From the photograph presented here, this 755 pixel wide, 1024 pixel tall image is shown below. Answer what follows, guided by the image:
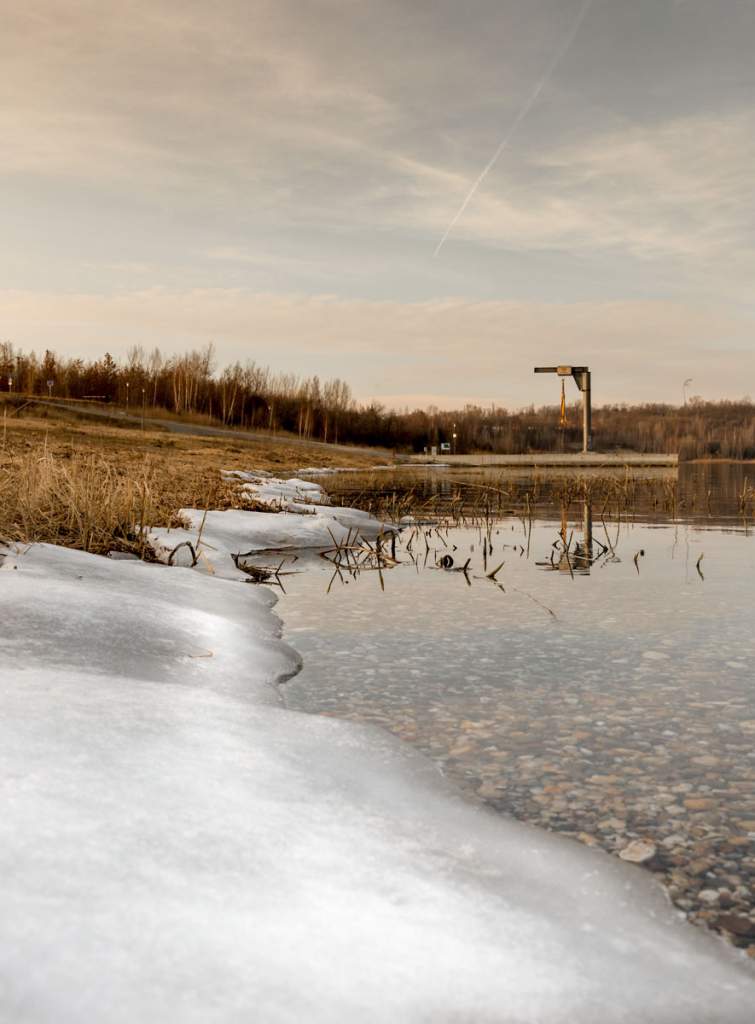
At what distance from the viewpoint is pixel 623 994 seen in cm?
118

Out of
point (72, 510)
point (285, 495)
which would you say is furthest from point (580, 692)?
point (285, 495)

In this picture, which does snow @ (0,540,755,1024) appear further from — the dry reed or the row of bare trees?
the row of bare trees

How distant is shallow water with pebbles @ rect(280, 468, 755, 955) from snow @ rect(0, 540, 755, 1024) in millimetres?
151

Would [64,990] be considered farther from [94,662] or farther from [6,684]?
[94,662]

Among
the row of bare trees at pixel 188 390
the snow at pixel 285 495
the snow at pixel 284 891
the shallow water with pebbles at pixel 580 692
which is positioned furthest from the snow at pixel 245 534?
the row of bare trees at pixel 188 390

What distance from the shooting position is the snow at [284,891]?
104 cm

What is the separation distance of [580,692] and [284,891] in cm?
170

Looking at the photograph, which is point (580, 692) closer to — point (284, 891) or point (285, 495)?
point (284, 891)

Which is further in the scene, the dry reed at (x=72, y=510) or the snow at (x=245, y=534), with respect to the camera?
the snow at (x=245, y=534)

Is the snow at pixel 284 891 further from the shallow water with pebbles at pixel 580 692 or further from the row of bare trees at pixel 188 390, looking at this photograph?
the row of bare trees at pixel 188 390

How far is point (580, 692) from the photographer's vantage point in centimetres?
279

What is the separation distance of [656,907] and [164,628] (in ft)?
6.83

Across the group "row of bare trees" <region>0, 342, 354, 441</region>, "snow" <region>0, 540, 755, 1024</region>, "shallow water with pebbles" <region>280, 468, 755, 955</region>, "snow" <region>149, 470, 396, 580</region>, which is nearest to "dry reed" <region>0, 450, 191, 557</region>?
"snow" <region>149, 470, 396, 580</region>

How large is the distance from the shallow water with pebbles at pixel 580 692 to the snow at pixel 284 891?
0.50 feet
